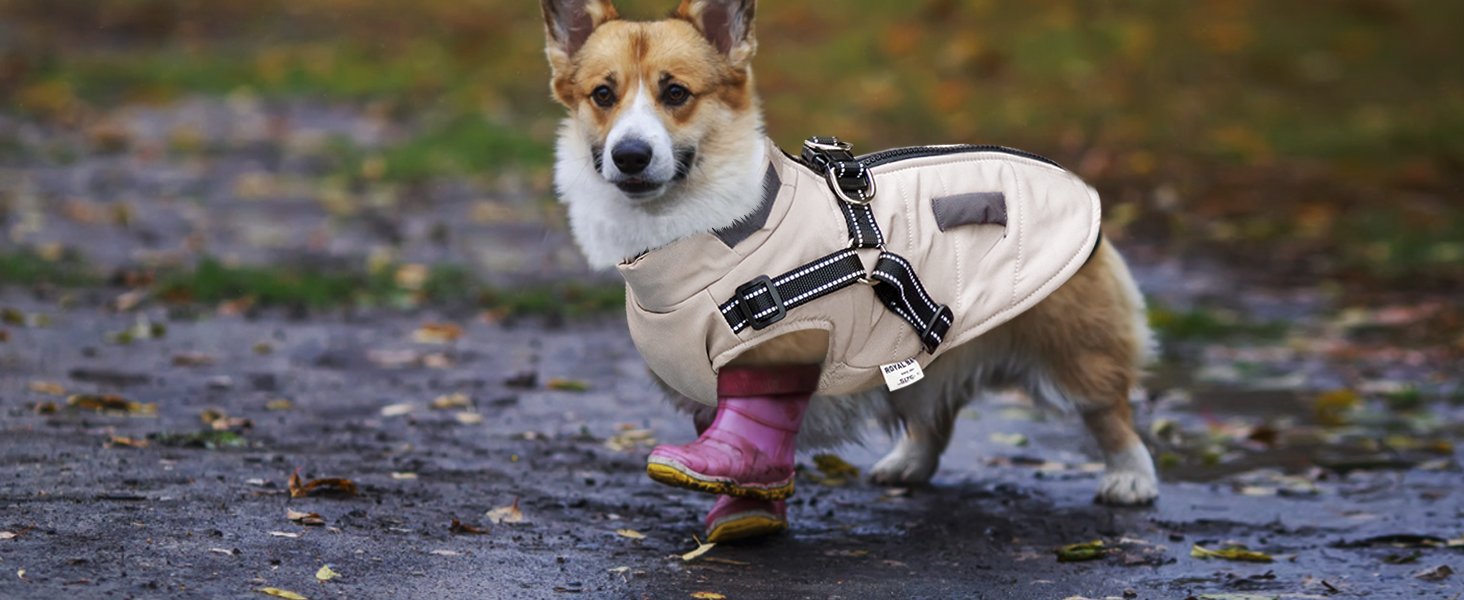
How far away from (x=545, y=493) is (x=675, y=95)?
138 cm

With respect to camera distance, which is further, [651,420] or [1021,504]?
[651,420]

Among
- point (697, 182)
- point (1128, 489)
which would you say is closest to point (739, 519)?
point (697, 182)

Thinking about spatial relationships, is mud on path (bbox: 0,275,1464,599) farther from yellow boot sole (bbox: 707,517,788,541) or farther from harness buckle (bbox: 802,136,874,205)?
harness buckle (bbox: 802,136,874,205)

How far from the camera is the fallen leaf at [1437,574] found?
4086 millimetres

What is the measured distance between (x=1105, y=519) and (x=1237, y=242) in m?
5.34

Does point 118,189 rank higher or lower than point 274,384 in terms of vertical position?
higher

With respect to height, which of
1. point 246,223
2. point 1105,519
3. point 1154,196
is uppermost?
point 1154,196

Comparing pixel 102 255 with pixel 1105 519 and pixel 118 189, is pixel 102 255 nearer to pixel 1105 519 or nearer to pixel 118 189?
pixel 118 189

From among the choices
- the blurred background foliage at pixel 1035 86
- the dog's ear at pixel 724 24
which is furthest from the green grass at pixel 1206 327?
the dog's ear at pixel 724 24

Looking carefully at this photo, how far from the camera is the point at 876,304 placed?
4051 millimetres

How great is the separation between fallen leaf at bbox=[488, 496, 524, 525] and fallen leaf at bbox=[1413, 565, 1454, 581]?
2.52m

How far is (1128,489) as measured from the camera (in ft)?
15.8

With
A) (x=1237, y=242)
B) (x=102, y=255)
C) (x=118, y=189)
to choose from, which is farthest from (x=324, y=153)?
(x=1237, y=242)

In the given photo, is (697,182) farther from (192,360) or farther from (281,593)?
(192,360)
